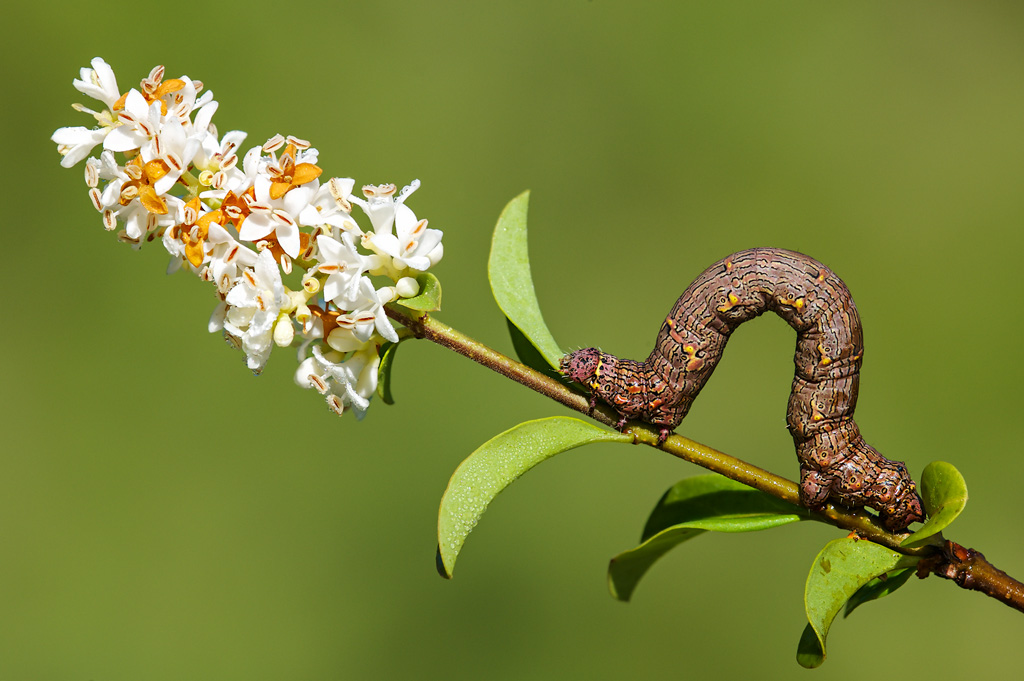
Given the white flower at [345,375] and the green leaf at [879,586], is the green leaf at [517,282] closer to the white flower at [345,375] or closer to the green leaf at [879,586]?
the white flower at [345,375]

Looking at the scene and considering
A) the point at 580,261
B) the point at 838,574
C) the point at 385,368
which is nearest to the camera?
the point at 838,574

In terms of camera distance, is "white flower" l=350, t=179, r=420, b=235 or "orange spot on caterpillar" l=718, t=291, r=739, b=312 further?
"orange spot on caterpillar" l=718, t=291, r=739, b=312

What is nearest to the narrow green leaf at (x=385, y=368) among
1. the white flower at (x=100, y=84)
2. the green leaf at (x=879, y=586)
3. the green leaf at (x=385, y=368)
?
the green leaf at (x=385, y=368)

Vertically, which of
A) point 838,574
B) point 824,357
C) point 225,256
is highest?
point 824,357

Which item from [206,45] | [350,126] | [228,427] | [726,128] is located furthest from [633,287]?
[206,45]

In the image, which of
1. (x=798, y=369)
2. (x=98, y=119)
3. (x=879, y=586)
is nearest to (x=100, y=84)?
(x=98, y=119)

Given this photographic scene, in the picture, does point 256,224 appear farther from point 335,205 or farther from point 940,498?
point 940,498

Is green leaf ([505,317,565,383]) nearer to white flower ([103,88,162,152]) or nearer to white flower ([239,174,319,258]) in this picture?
white flower ([239,174,319,258])

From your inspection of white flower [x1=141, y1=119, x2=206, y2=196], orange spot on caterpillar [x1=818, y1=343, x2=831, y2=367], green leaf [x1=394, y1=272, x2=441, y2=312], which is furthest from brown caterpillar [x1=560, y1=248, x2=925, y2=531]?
white flower [x1=141, y1=119, x2=206, y2=196]
